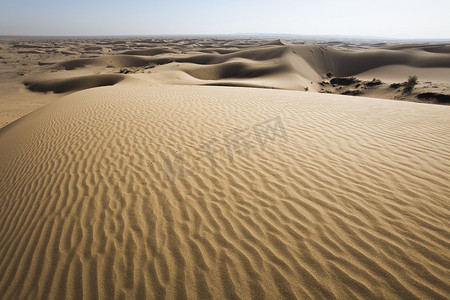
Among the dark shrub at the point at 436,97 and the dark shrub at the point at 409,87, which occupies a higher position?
the dark shrub at the point at 409,87

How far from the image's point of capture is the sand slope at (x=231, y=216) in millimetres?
2221

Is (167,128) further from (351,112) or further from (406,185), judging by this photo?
(351,112)

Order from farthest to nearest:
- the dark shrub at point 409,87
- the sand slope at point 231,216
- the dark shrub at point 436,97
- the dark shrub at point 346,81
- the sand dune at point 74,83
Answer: the dark shrub at point 346,81
the sand dune at point 74,83
the dark shrub at point 409,87
the dark shrub at point 436,97
the sand slope at point 231,216

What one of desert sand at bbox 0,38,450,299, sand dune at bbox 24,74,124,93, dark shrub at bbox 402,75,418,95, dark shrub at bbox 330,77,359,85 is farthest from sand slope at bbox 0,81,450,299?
dark shrub at bbox 330,77,359,85

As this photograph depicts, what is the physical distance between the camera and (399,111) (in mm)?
7219

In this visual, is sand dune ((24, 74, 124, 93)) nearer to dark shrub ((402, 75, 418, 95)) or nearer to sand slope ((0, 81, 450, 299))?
sand slope ((0, 81, 450, 299))

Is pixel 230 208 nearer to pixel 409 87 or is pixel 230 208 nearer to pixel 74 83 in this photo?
pixel 409 87

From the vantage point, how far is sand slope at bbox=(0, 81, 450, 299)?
87.4 inches

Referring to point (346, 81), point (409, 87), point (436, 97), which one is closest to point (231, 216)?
point (436, 97)

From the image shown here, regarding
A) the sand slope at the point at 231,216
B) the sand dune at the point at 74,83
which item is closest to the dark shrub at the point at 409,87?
the sand slope at the point at 231,216

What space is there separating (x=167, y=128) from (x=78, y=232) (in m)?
3.47

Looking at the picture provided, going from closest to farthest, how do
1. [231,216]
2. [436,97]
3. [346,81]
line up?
[231,216]
[436,97]
[346,81]

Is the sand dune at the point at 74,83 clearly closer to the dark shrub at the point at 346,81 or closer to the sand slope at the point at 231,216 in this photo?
the sand slope at the point at 231,216

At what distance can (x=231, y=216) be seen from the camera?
9.75 feet
